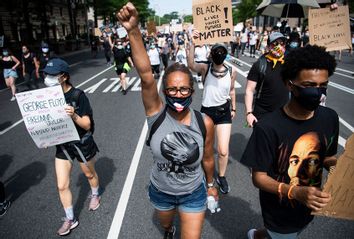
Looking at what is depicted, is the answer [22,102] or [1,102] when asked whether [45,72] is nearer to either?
[22,102]

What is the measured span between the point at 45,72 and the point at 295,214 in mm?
2813

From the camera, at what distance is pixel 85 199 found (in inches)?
160

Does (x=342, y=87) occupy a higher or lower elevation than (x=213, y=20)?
lower

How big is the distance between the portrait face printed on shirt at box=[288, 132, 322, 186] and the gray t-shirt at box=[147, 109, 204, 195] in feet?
2.55

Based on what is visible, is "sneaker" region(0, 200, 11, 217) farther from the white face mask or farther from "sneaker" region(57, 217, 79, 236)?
the white face mask

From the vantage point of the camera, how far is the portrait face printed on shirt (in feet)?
6.30

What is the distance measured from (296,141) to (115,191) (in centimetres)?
301

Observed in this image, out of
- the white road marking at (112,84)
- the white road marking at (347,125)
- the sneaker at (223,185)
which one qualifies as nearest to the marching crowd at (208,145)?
the sneaker at (223,185)

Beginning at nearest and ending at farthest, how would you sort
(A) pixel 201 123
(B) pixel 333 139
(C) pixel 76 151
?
(B) pixel 333 139
(A) pixel 201 123
(C) pixel 76 151

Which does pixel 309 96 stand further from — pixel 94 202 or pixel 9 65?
pixel 9 65

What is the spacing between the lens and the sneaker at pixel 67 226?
132 inches

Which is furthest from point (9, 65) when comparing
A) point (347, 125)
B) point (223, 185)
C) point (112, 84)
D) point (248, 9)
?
point (248, 9)

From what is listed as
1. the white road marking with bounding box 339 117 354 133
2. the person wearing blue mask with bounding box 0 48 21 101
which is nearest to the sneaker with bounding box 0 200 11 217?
the white road marking with bounding box 339 117 354 133

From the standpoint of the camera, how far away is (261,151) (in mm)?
1949
